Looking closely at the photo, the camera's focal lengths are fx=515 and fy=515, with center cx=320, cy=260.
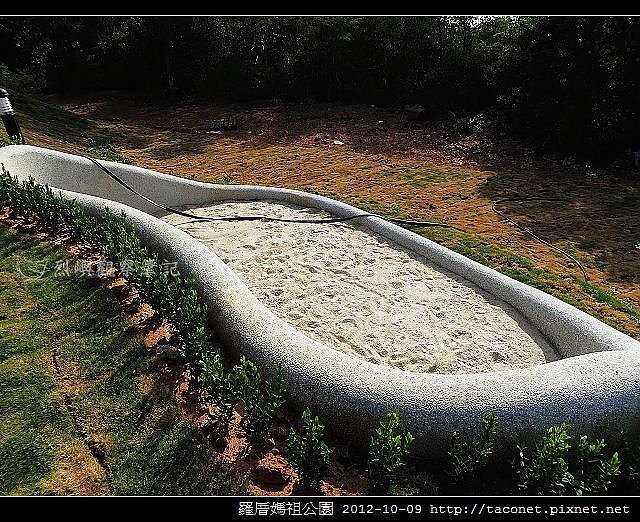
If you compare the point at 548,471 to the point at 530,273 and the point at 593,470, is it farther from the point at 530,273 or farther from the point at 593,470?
the point at 530,273

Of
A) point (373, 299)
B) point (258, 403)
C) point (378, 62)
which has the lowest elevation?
point (373, 299)

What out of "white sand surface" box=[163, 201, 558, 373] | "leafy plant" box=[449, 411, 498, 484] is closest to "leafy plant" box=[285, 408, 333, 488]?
"leafy plant" box=[449, 411, 498, 484]

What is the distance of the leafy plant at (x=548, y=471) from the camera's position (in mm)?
2576

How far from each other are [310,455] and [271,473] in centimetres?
27

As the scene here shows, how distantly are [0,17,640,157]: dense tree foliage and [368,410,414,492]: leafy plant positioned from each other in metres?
9.31

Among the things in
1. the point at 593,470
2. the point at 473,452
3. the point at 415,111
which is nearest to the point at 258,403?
the point at 473,452

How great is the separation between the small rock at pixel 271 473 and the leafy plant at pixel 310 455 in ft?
0.37

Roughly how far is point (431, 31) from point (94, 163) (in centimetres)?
1167

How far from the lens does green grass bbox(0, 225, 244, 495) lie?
2.74 m

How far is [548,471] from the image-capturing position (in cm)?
259

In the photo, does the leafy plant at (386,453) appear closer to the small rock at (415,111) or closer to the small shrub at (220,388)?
the small shrub at (220,388)

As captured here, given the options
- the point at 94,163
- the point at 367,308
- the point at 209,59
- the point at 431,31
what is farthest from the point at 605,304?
the point at 209,59

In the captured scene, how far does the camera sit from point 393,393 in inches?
117

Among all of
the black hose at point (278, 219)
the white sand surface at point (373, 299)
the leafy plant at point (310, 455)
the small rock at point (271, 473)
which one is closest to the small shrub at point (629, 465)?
the white sand surface at point (373, 299)
